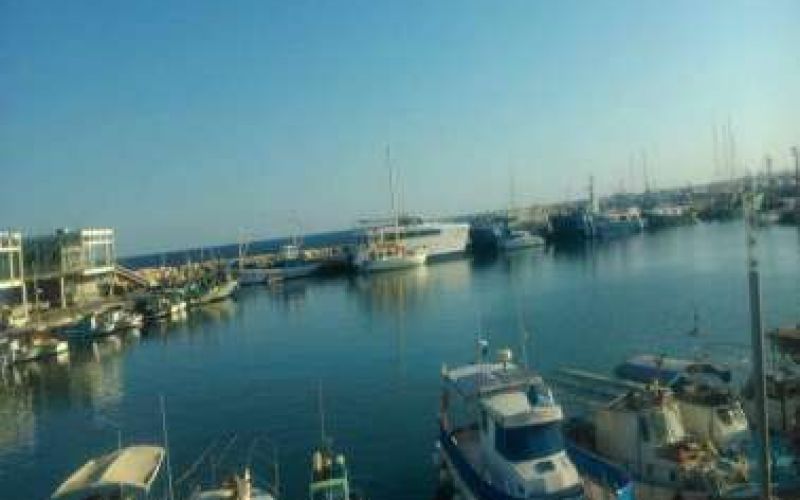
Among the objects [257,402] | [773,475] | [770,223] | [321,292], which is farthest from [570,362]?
[770,223]

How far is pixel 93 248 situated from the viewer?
85.6 metres

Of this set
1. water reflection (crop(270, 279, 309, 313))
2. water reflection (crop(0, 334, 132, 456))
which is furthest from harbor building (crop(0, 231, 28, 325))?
water reflection (crop(270, 279, 309, 313))

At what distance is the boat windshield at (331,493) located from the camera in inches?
787

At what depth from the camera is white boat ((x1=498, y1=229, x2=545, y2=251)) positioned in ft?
388

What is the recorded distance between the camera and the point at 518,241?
118688 mm

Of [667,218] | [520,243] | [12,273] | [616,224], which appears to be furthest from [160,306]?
[667,218]

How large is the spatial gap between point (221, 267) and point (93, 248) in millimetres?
32148

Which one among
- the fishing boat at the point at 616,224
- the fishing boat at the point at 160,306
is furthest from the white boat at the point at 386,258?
the fishing boat at the point at 616,224

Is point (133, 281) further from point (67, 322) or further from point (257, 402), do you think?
point (257, 402)

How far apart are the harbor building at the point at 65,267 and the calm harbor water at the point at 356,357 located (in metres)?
13.4

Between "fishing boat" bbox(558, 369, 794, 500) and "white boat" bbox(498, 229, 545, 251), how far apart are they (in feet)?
317

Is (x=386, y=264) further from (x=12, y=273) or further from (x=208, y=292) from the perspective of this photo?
(x=12, y=273)

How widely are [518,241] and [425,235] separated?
1441cm

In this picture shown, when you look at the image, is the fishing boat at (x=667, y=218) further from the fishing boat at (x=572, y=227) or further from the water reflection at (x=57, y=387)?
the water reflection at (x=57, y=387)
